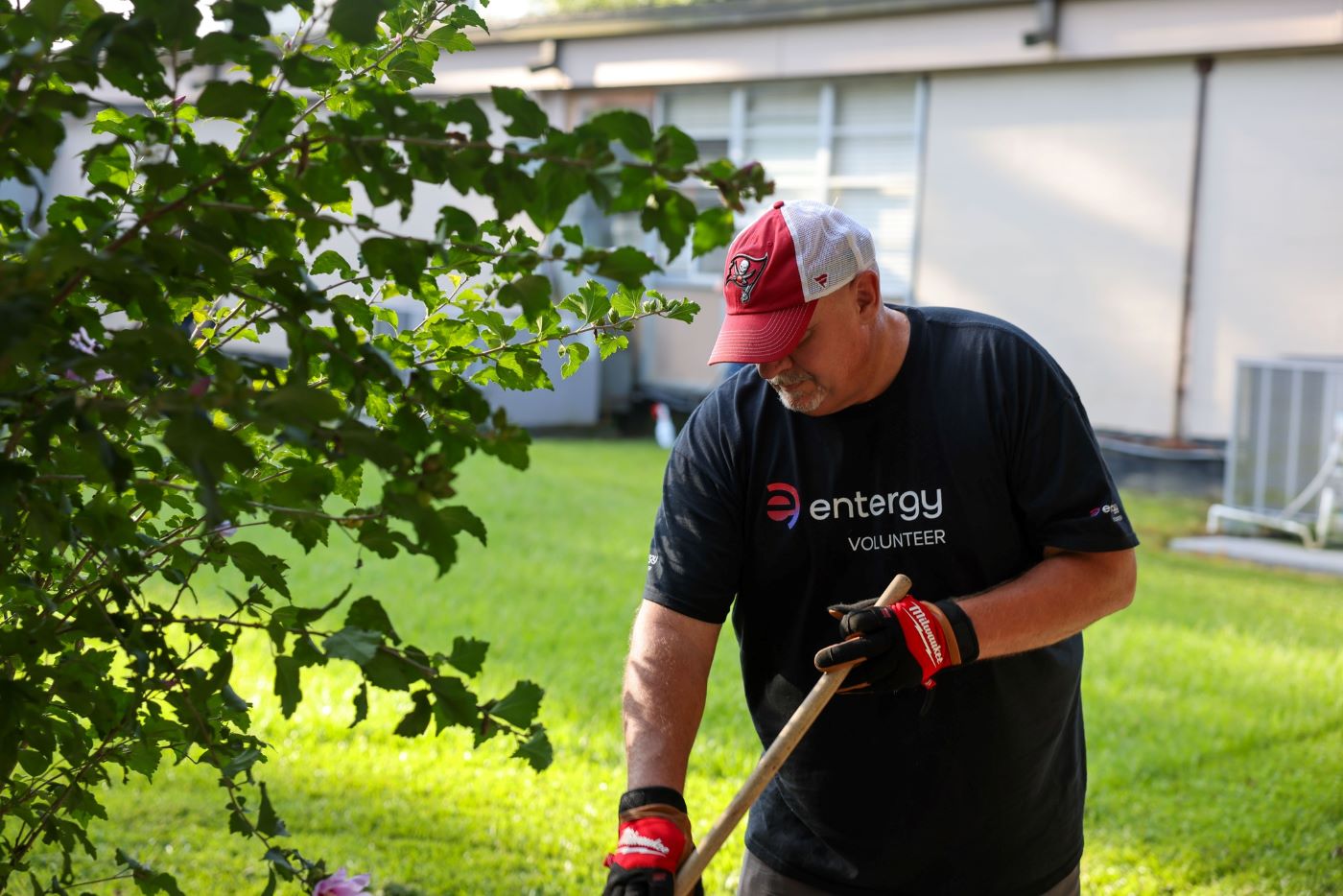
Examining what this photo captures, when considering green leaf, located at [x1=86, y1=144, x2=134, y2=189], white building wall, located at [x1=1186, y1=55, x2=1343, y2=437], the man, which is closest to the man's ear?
the man

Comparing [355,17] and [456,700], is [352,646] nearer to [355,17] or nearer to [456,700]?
[456,700]

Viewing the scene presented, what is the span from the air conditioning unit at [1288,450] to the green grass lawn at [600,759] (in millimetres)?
1463

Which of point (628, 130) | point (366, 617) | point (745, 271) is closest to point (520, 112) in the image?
point (628, 130)

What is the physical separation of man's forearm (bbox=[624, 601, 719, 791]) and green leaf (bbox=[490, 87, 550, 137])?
142 centimetres

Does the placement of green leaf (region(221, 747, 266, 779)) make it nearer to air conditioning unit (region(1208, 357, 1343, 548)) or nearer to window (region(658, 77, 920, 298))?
air conditioning unit (region(1208, 357, 1343, 548))

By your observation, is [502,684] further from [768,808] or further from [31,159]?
[31,159]

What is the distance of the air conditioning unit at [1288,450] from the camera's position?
430 inches

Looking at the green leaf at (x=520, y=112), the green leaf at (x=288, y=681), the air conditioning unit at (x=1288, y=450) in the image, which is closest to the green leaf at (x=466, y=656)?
the green leaf at (x=288, y=681)

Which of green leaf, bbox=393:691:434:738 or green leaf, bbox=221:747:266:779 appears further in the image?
green leaf, bbox=221:747:266:779

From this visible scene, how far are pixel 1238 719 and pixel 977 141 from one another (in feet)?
31.1

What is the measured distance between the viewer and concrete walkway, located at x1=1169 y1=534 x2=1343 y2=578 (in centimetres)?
1034

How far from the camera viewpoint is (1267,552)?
1080 centimetres

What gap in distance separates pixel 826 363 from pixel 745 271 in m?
0.25

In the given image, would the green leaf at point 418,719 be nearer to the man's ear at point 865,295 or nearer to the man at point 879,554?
the man at point 879,554
